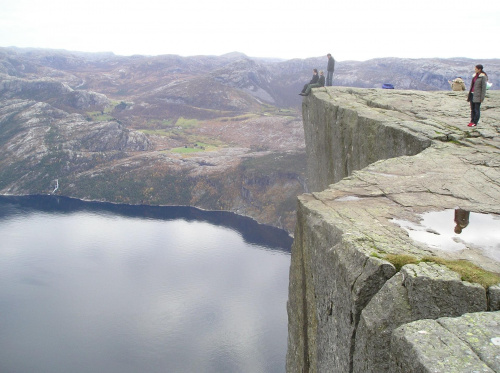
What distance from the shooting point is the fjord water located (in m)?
51.9

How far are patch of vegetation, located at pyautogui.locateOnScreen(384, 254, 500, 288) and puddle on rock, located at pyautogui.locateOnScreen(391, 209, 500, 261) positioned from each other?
3.33 ft

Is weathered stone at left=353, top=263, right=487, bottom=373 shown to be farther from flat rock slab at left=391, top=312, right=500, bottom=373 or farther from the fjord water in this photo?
the fjord water

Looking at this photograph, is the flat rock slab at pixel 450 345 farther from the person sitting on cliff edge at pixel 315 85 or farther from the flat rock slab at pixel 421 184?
the person sitting on cliff edge at pixel 315 85

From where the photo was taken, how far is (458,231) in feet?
32.3

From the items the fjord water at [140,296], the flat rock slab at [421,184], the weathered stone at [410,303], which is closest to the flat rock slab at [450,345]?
the weathered stone at [410,303]

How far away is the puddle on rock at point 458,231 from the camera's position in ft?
29.8

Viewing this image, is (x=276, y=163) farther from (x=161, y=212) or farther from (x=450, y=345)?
(x=450, y=345)

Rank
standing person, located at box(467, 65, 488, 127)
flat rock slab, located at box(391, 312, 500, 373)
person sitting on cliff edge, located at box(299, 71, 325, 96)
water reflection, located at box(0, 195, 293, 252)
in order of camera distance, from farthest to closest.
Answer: water reflection, located at box(0, 195, 293, 252) < person sitting on cliff edge, located at box(299, 71, 325, 96) < standing person, located at box(467, 65, 488, 127) < flat rock slab, located at box(391, 312, 500, 373)

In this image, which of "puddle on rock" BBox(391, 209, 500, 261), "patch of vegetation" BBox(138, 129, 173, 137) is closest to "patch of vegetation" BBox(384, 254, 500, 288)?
"puddle on rock" BBox(391, 209, 500, 261)

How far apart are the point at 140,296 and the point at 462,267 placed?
6456 cm

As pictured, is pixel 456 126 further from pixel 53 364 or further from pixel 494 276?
pixel 53 364

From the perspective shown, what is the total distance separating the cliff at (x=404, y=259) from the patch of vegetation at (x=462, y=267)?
20 mm

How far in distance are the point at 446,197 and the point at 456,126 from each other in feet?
27.6

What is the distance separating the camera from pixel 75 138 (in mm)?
167125
